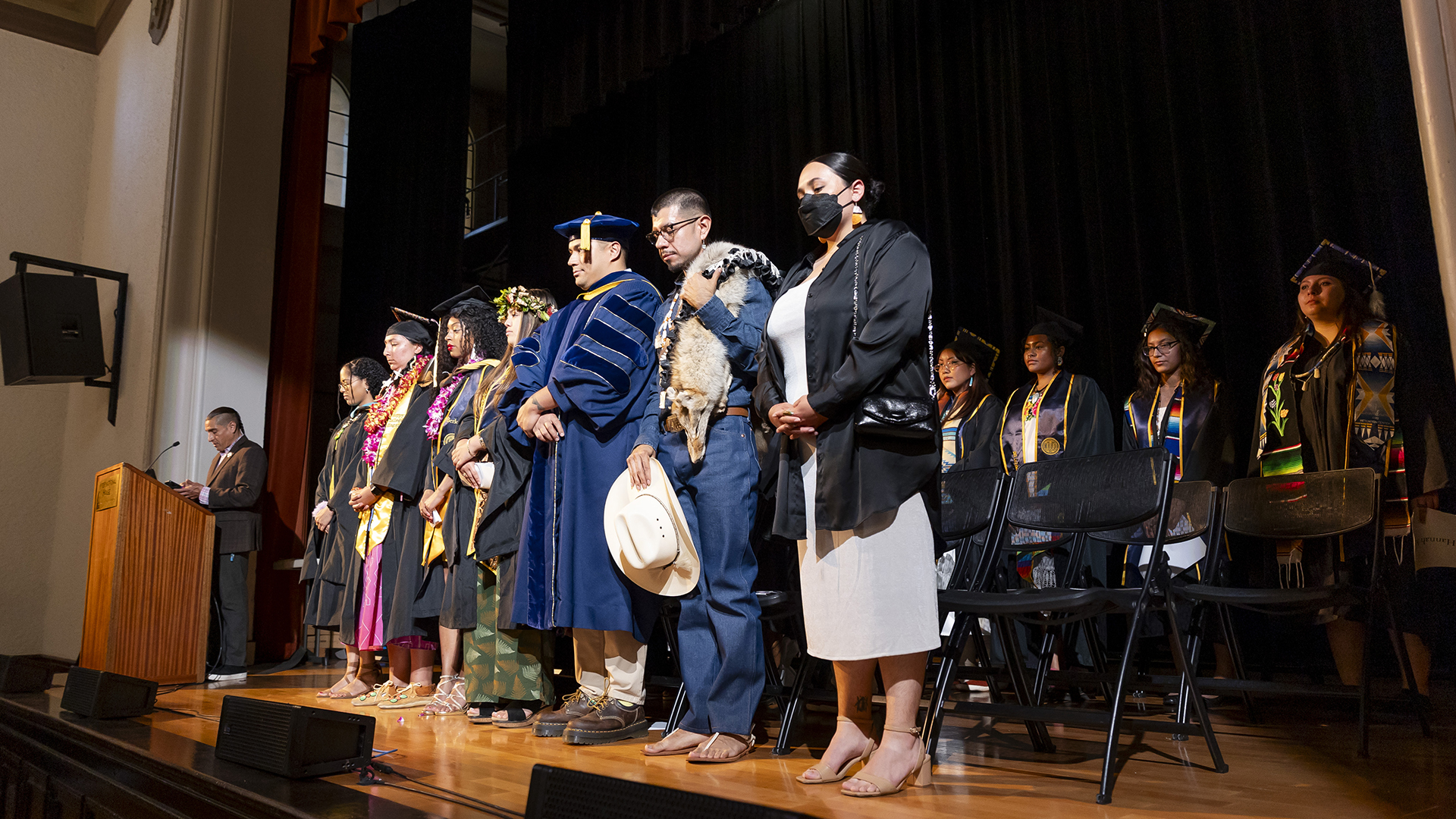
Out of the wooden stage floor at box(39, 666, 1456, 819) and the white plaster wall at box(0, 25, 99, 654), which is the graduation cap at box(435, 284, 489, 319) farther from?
the white plaster wall at box(0, 25, 99, 654)

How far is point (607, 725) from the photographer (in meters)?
2.75

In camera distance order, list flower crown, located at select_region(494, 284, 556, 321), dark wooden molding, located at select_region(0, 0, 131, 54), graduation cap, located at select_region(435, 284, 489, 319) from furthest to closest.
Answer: dark wooden molding, located at select_region(0, 0, 131, 54), graduation cap, located at select_region(435, 284, 489, 319), flower crown, located at select_region(494, 284, 556, 321)

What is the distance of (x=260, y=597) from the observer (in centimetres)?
607

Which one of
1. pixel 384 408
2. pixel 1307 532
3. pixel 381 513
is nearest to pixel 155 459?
pixel 384 408

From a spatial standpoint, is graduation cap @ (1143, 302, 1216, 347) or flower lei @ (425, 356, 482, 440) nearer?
flower lei @ (425, 356, 482, 440)

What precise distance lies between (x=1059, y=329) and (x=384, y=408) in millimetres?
3073

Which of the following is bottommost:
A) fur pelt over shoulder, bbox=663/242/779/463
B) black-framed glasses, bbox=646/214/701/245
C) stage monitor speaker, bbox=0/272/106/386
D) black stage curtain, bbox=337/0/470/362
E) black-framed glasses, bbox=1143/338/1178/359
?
fur pelt over shoulder, bbox=663/242/779/463

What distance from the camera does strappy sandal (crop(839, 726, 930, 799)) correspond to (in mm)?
1923

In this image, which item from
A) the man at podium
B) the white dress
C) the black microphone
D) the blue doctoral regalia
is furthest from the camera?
the black microphone

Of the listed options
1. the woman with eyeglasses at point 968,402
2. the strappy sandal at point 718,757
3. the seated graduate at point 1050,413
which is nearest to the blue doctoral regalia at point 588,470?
the strappy sandal at point 718,757

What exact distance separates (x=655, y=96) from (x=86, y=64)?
4.29 meters

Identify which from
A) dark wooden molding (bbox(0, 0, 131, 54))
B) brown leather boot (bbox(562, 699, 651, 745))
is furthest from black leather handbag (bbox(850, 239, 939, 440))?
dark wooden molding (bbox(0, 0, 131, 54))

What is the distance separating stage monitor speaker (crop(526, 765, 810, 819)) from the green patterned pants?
1.77m

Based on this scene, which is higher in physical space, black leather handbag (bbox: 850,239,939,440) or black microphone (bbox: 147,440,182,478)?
black microphone (bbox: 147,440,182,478)
